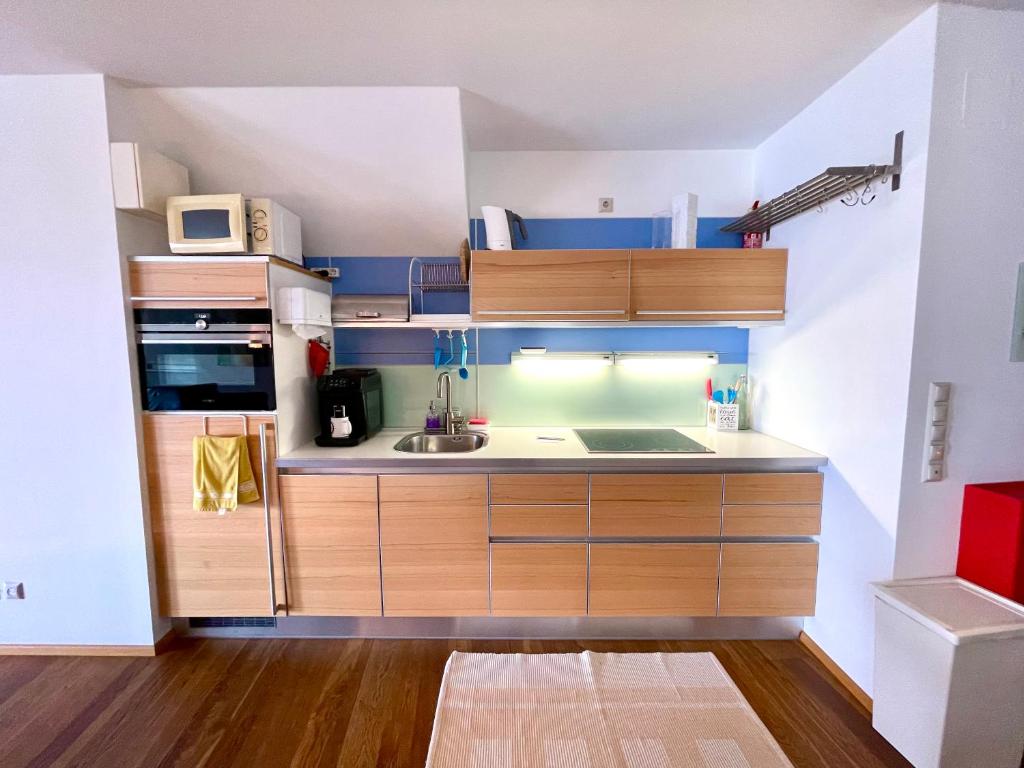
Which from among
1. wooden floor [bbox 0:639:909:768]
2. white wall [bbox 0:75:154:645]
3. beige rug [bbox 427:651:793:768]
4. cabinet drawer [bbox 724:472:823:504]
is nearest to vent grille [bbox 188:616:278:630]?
wooden floor [bbox 0:639:909:768]

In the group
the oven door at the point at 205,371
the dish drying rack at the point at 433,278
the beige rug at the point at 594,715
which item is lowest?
the beige rug at the point at 594,715

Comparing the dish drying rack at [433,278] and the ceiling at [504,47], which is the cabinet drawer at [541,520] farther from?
the ceiling at [504,47]

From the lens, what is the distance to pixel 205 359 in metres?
1.85

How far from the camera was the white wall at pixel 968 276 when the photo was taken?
139cm

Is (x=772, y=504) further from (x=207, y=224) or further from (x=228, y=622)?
(x=207, y=224)

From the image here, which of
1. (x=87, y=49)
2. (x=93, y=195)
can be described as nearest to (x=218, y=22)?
(x=87, y=49)

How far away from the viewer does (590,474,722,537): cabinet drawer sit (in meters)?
1.88

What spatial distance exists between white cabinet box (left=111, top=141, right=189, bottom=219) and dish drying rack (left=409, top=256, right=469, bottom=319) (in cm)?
114

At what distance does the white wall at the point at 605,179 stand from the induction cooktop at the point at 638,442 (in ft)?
4.13

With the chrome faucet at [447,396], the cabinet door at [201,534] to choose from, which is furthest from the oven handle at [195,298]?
the chrome faucet at [447,396]

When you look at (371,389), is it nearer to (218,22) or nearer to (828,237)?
(218,22)

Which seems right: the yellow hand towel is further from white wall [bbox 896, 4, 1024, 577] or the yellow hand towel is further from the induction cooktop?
white wall [bbox 896, 4, 1024, 577]

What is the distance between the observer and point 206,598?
195 cm

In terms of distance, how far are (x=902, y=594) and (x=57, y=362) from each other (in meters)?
3.45
